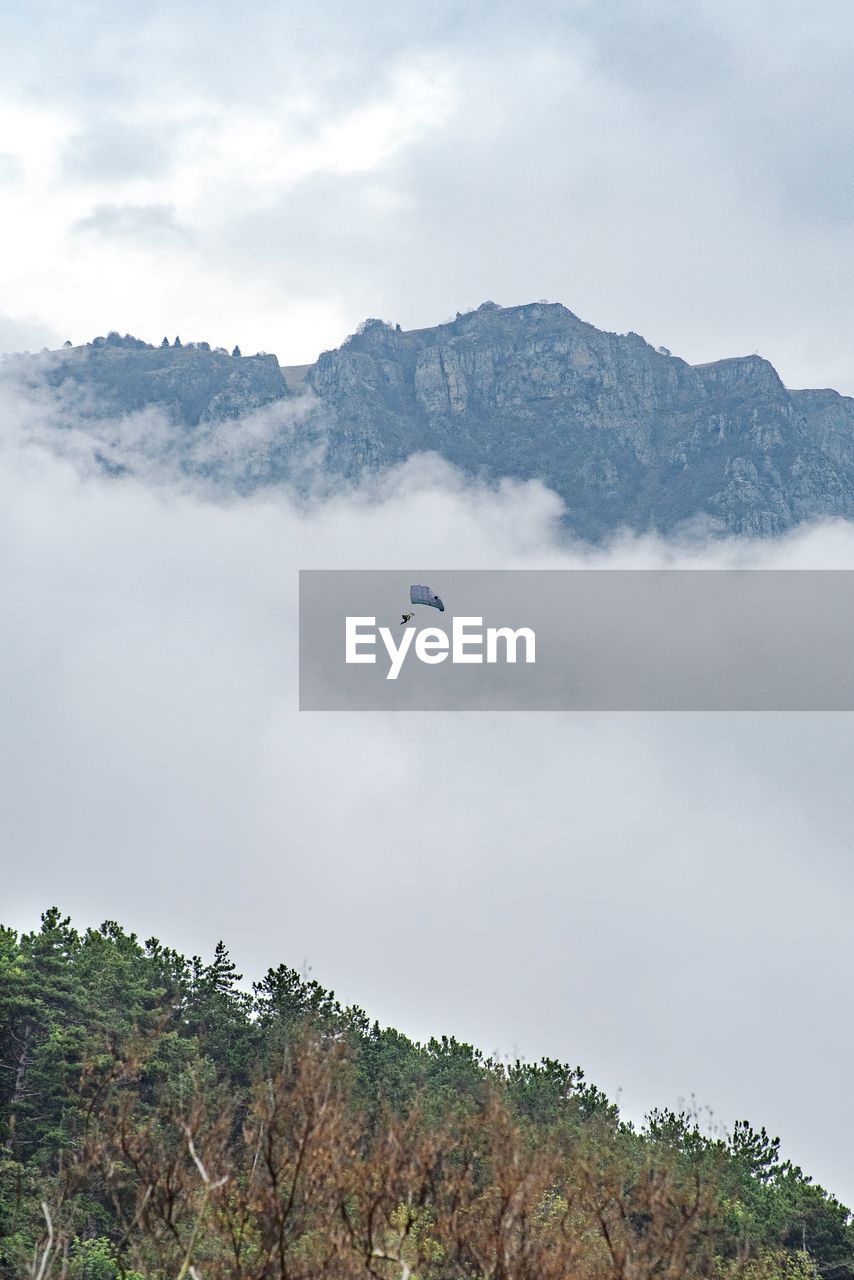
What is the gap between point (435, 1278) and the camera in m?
42.8

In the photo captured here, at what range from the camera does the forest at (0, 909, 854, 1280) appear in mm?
30672

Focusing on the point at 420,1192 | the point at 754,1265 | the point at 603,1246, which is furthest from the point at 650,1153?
the point at 420,1192

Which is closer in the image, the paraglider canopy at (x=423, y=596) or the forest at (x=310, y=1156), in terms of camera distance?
the forest at (x=310, y=1156)

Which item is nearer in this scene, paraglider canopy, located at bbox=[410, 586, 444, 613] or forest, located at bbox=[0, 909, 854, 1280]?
forest, located at bbox=[0, 909, 854, 1280]

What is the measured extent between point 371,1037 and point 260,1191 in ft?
161

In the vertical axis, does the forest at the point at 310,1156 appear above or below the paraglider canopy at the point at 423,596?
below

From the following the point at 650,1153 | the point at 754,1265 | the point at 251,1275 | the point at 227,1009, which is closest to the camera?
the point at 251,1275

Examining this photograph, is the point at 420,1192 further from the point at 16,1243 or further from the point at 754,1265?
the point at 754,1265

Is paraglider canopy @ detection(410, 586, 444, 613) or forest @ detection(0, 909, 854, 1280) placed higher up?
paraglider canopy @ detection(410, 586, 444, 613)

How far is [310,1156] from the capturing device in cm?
3003

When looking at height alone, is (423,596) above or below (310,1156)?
above

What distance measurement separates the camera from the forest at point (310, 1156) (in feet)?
101

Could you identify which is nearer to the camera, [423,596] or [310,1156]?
[310,1156]

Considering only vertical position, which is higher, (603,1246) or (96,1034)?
(96,1034)
